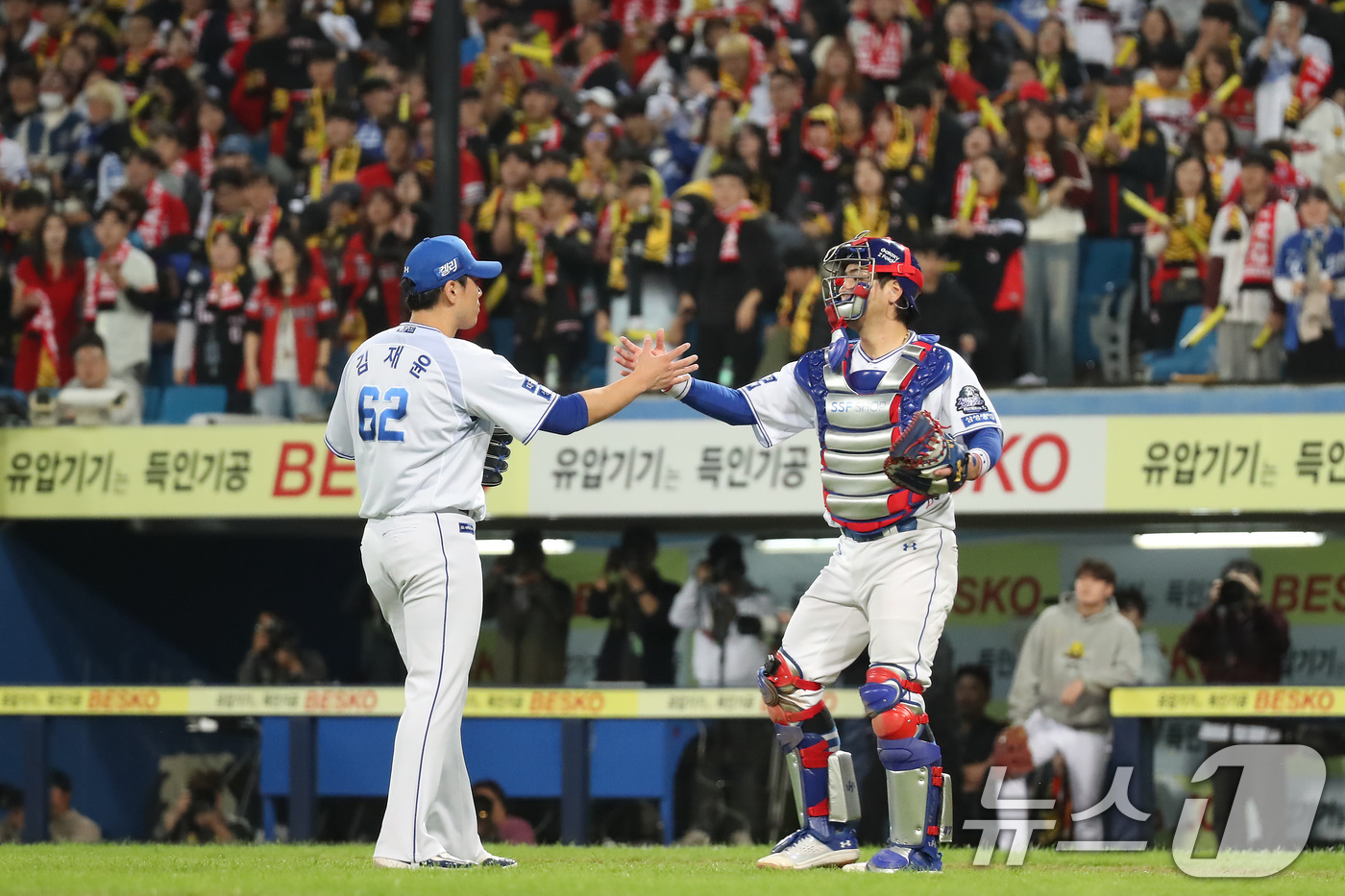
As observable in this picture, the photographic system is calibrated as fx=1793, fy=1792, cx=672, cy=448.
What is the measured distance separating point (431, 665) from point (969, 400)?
2.04m

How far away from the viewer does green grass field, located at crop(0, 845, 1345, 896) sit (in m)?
5.20

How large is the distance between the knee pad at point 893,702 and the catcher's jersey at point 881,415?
0.52 metres

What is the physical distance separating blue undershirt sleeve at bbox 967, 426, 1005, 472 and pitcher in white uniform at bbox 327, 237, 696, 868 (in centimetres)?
113

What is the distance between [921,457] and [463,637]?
1635 millimetres

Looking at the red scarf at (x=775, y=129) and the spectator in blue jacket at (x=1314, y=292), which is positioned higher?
the red scarf at (x=775, y=129)

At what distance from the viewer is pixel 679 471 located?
454 inches

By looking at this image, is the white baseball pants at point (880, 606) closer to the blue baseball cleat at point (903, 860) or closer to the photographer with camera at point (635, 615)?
the blue baseball cleat at point (903, 860)

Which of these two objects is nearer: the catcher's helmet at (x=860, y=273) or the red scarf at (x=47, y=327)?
the catcher's helmet at (x=860, y=273)

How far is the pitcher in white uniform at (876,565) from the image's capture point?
19.7ft

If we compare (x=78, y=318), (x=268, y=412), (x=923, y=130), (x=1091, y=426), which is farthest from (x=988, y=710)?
(x=78, y=318)

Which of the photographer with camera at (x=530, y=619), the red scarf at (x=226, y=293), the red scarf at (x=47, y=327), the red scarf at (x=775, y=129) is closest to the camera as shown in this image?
the photographer with camera at (x=530, y=619)

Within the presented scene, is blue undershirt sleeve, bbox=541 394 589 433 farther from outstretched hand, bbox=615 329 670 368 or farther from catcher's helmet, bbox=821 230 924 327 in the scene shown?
catcher's helmet, bbox=821 230 924 327

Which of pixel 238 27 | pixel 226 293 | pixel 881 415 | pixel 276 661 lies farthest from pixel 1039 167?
pixel 238 27

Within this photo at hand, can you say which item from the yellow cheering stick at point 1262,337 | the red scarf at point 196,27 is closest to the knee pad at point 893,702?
the yellow cheering stick at point 1262,337
